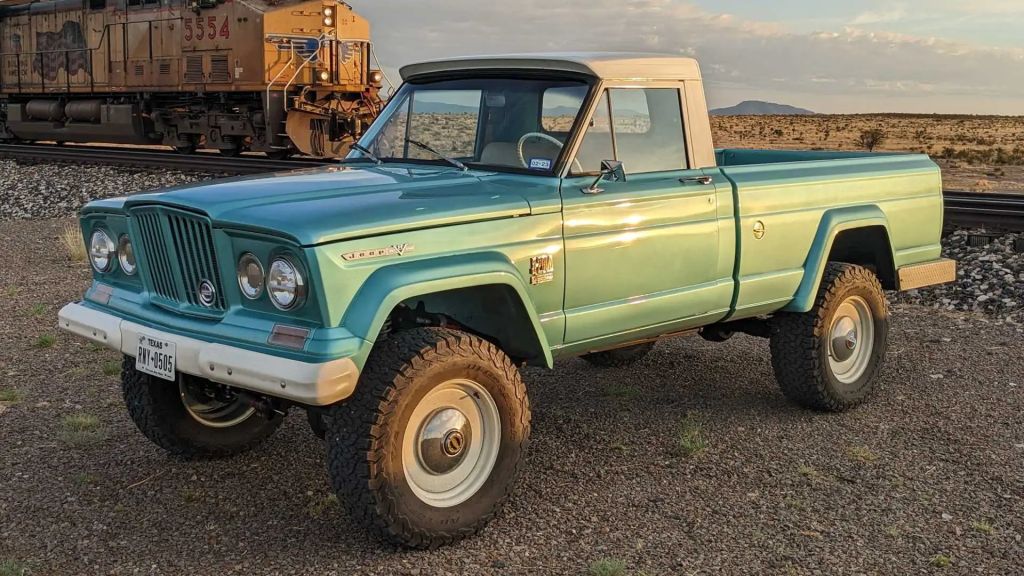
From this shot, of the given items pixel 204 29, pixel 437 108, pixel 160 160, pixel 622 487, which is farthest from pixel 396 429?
pixel 204 29

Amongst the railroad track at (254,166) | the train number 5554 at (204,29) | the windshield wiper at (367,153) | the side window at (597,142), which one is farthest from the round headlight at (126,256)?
the train number 5554 at (204,29)

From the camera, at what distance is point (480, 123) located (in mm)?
5031

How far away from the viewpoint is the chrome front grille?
3.89 metres

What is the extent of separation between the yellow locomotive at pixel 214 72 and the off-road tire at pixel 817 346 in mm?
14654

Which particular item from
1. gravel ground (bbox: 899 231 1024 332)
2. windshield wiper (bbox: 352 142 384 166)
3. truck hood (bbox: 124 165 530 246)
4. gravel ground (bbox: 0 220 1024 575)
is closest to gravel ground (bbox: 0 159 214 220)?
gravel ground (bbox: 0 220 1024 575)

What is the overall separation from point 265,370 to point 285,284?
33 cm

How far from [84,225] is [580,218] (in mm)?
2391

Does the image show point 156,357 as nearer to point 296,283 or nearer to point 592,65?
point 296,283

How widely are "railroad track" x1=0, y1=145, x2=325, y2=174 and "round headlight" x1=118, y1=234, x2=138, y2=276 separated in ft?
29.4

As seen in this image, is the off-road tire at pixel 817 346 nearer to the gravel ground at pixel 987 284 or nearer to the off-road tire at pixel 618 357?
the off-road tire at pixel 618 357

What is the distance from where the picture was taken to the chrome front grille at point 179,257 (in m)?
3.89

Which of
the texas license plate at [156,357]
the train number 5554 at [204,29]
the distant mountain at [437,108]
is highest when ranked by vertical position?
the train number 5554 at [204,29]

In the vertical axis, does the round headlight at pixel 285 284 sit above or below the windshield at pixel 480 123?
below

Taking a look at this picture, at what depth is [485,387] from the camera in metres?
3.98
